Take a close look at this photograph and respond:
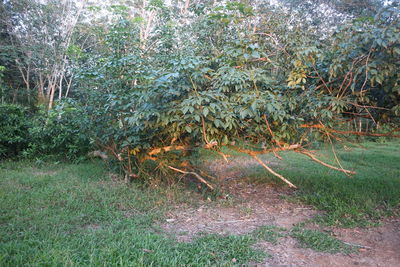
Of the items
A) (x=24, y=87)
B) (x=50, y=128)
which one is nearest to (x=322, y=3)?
(x=50, y=128)

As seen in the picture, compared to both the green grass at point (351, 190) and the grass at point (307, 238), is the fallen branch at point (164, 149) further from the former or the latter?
the green grass at point (351, 190)

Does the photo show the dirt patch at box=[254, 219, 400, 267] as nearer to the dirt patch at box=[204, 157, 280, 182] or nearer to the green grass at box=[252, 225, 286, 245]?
the green grass at box=[252, 225, 286, 245]

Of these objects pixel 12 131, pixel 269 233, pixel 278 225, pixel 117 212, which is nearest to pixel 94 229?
pixel 117 212

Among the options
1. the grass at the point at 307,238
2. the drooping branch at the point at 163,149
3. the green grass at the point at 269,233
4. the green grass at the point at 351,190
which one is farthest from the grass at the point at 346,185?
the drooping branch at the point at 163,149

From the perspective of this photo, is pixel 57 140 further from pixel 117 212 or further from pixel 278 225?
pixel 278 225

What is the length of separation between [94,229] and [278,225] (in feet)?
7.22

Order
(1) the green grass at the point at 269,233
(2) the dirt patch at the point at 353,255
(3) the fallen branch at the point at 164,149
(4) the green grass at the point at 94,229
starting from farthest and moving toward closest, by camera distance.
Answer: (3) the fallen branch at the point at 164,149 → (1) the green grass at the point at 269,233 → (2) the dirt patch at the point at 353,255 → (4) the green grass at the point at 94,229

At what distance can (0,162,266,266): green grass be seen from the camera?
2.60m

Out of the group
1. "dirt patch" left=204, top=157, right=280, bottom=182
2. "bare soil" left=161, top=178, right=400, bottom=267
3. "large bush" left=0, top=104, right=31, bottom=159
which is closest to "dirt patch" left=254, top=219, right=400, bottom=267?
"bare soil" left=161, top=178, right=400, bottom=267

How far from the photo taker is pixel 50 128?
23.7 ft

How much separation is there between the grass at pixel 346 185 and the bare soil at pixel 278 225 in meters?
0.21

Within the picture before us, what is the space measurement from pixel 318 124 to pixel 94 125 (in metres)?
3.71

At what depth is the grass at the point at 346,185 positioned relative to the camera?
3.96 metres

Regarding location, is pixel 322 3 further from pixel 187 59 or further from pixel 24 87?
pixel 24 87
